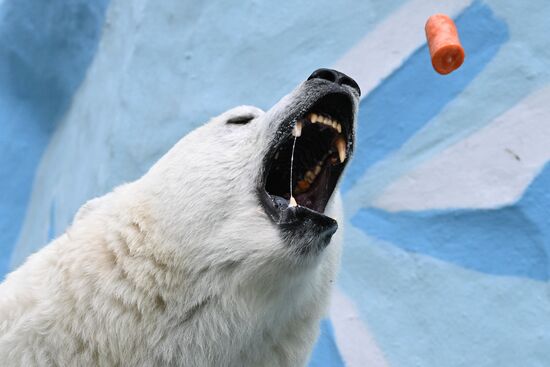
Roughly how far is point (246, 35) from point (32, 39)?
1563 millimetres

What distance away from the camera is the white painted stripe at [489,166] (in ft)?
7.07

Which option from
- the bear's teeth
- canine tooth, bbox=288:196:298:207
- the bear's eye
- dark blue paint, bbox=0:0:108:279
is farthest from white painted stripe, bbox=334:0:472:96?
dark blue paint, bbox=0:0:108:279

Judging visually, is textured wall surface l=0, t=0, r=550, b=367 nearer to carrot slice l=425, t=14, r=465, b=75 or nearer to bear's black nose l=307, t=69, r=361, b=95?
carrot slice l=425, t=14, r=465, b=75

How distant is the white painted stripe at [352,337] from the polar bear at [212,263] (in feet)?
2.42

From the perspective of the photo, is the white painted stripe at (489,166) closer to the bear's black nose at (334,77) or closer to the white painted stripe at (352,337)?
the white painted stripe at (352,337)

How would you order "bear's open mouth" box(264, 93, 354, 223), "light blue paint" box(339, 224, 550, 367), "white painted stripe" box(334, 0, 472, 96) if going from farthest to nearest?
"white painted stripe" box(334, 0, 472, 96), "light blue paint" box(339, 224, 550, 367), "bear's open mouth" box(264, 93, 354, 223)

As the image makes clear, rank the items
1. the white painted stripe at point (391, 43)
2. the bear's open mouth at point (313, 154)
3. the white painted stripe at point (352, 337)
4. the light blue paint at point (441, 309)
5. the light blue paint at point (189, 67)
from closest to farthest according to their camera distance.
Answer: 1. the bear's open mouth at point (313, 154)
2. the light blue paint at point (441, 309)
3. the white painted stripe at point (352, 337)
4. the white painted stripe at point (391, 43)
5. the light blue paint at point (189, 67)

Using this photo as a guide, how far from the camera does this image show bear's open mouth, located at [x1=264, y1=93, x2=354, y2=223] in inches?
61.9

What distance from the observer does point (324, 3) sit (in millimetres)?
2730

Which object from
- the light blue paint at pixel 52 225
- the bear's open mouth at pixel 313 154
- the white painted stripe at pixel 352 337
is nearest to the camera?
the bear's open mouth at pixel 313 154

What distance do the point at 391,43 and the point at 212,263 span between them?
138 cm

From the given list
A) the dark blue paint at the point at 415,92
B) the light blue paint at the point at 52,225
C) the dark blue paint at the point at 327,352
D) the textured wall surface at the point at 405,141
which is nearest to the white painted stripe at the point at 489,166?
the textured wall surface at the point at 405,141

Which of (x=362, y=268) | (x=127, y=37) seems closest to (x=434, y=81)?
(x=362, y=268)

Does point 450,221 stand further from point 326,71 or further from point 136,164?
point 136,164
